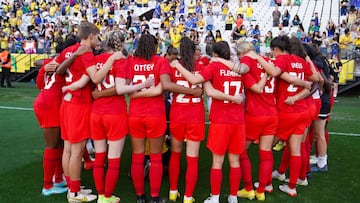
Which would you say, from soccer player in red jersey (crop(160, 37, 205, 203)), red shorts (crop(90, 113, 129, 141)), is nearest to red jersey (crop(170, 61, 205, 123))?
soccer player in red jersey (crop(160, 37, 205, 203))

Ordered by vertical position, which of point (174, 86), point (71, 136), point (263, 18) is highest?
point (263, 18)

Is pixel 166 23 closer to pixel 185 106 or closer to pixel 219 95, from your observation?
pixel 185 106

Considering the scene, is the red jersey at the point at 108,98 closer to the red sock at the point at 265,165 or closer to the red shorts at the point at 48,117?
the red shorts at the point at 48,117

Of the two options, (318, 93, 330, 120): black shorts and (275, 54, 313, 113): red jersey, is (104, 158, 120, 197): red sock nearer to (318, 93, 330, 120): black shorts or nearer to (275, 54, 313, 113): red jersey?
(275, 54, 313, 113): red jersey

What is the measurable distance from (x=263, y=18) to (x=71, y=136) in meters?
19.7

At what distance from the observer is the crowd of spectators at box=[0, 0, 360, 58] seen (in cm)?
1848

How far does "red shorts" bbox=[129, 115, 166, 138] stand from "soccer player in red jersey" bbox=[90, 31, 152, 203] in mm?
101

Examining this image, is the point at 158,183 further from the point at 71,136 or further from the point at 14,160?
the point at 14,160

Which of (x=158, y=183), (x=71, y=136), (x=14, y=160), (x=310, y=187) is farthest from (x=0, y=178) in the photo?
(x=310, y=187)

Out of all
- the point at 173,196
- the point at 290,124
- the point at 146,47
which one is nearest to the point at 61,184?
the point at 173,196

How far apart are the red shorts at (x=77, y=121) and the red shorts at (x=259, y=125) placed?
195cm

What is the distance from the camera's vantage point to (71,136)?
4.71m

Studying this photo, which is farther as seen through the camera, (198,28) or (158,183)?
(198,28)

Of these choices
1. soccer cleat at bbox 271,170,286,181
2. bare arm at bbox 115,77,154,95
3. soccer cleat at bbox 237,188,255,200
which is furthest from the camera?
soccer cleat at bbox 271,170,286,181
